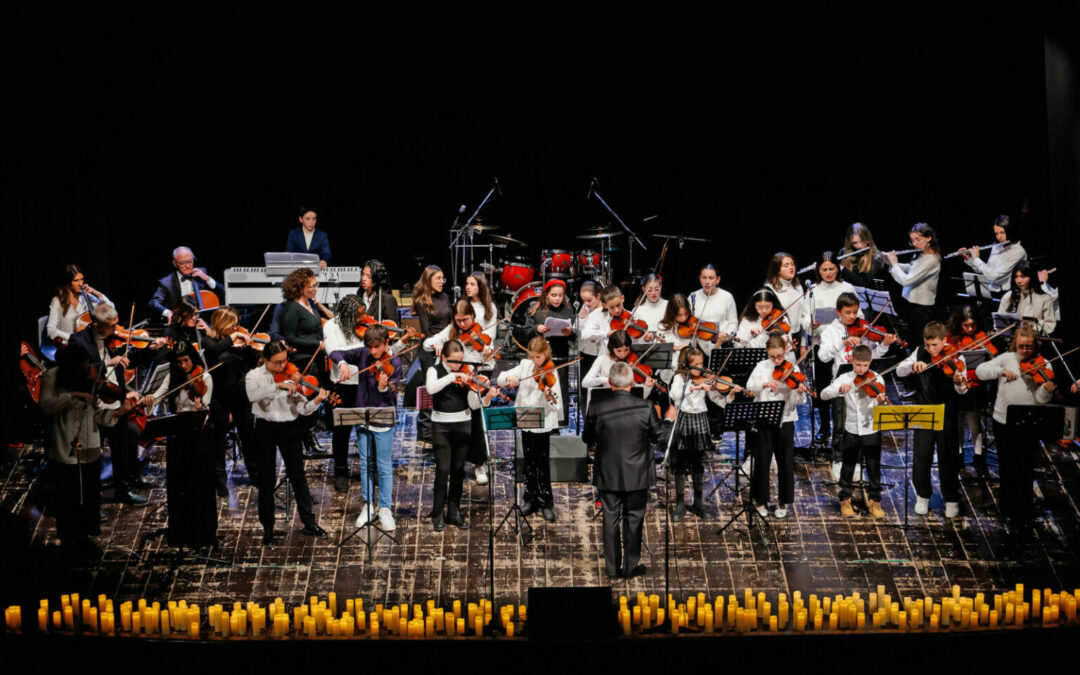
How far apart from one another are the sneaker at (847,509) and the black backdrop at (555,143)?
3959mm

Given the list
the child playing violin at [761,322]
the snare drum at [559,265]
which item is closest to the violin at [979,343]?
the child playing violin at [761,322]

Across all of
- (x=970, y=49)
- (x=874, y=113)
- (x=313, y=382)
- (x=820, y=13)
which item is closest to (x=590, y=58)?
(x=820, y=13)

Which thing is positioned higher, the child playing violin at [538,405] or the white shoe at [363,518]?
the child playing violin at [538,405]

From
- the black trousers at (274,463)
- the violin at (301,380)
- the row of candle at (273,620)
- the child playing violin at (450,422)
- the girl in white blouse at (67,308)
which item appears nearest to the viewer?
the row of candle at (273,620)

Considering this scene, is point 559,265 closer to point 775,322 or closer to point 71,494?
point 775,322

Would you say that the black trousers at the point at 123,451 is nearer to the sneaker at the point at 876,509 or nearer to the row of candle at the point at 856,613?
the row of candle at the point at 856,613

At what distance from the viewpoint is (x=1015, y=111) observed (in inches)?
428

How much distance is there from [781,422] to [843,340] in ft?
3.45

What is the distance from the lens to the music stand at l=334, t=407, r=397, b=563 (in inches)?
287

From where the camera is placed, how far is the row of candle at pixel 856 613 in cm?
690

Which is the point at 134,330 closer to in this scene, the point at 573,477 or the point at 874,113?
the point at 573,477

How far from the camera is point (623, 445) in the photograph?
7051mm

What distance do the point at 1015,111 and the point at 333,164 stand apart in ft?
24.6

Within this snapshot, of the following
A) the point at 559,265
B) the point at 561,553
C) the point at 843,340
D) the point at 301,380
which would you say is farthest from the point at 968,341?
the point at 301,380
